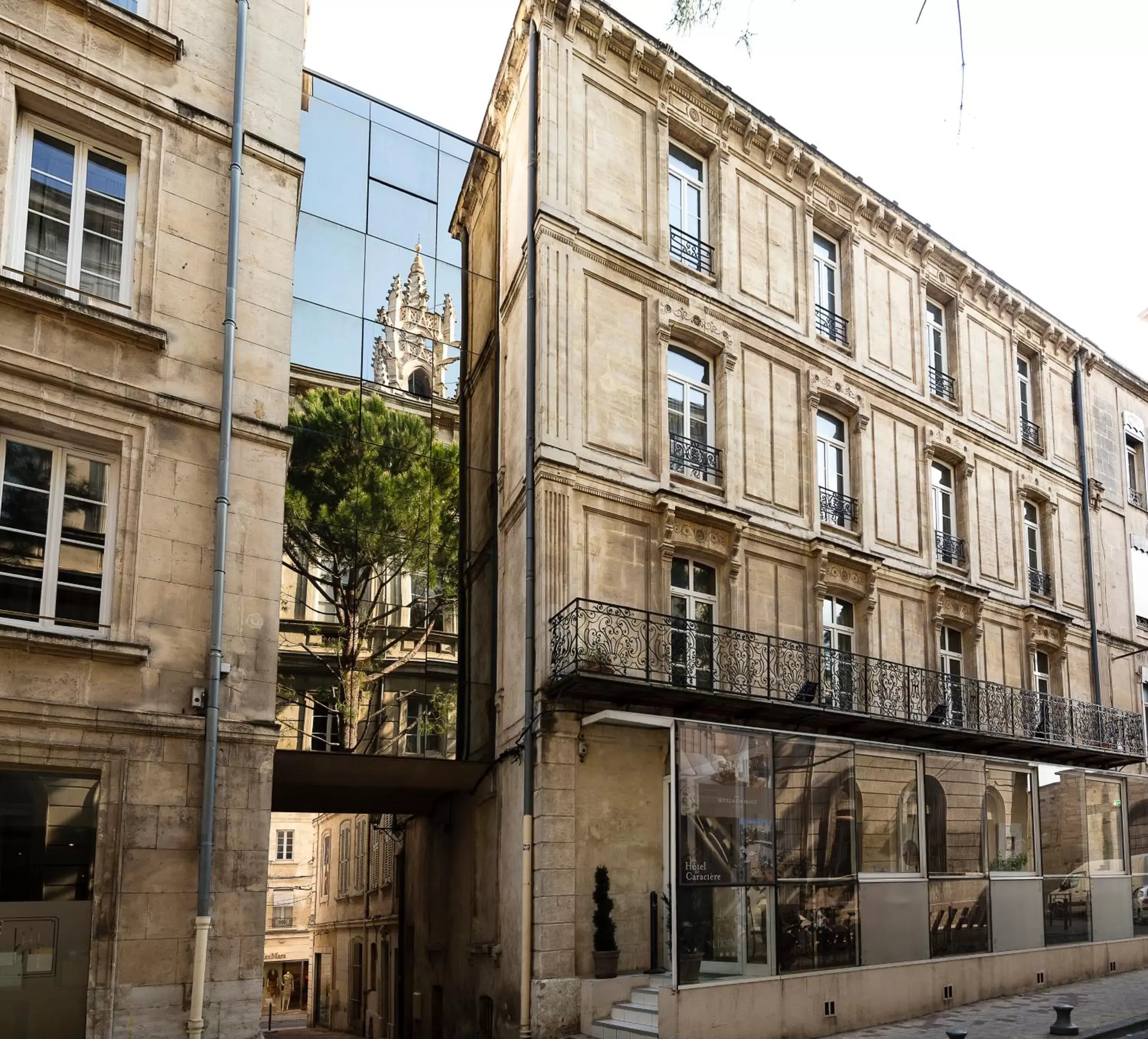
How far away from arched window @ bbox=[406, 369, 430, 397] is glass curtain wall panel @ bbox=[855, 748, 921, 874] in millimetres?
7620

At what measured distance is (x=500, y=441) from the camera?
17.3 meters

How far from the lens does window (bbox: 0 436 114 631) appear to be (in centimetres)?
1095

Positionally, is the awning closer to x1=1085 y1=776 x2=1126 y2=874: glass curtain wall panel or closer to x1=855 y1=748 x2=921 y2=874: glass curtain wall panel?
x1=855 y1=748 x2=921 y2=874: glass curtain wall panel

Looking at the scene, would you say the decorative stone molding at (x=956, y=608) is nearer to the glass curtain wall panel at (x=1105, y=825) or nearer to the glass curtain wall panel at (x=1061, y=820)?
the glass curtain wall panel at (x=1061, y=820)

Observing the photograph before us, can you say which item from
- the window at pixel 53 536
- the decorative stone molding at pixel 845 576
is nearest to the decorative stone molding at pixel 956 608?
the decorative stone molding at pixel 845 576

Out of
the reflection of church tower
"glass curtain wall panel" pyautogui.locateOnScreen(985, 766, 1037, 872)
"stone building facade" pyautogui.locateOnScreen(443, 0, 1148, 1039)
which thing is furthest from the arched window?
"glass curtain wall panel" pyautogui.locateOnScreen(985, 766, 1037, 872)

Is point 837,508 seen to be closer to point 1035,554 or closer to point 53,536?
point 1035,554

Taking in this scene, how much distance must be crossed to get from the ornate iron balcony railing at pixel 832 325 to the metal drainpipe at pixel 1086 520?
8.77 meters

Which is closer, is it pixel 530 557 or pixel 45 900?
pixel 45 900

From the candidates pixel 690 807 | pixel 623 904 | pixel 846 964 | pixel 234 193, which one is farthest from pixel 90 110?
pixel 846 964

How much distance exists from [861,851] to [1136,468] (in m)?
18.3

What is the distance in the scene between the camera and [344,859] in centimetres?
3123

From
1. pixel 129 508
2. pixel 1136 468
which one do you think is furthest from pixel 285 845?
pixel 129 508

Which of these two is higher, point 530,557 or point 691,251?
point 691,251
